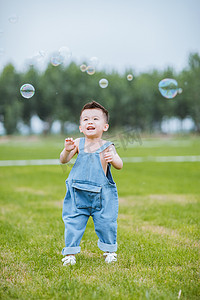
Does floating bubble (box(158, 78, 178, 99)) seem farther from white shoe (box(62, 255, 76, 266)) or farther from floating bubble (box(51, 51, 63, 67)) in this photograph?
white shoe (box(62, 255, 76, 266))

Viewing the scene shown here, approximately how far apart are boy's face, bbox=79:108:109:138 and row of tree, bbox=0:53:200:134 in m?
49.5

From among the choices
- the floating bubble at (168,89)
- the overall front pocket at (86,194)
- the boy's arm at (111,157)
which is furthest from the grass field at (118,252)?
the floating bubble at (168,89)

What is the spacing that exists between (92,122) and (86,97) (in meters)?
53.6

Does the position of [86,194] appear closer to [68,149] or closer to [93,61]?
[68,149]

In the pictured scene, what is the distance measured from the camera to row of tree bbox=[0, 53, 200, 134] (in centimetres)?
5300

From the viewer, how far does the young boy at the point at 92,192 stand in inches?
126

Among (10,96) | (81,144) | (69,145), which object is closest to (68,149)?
(69,145)

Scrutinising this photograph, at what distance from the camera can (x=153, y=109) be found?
62250 mm

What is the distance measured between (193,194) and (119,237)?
3312 millimetres

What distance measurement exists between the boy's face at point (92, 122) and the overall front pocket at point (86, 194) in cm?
47

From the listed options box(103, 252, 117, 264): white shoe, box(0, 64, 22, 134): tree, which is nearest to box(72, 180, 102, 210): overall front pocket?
box(103, 252, 117, 264): white shoe

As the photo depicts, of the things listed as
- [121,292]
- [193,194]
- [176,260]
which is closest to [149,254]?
[176,260]

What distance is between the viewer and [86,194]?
3213 millimetres

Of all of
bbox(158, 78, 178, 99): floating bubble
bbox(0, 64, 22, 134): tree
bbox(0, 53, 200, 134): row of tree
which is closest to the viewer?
bbox(158, 78, 178, 99): floating bubble
